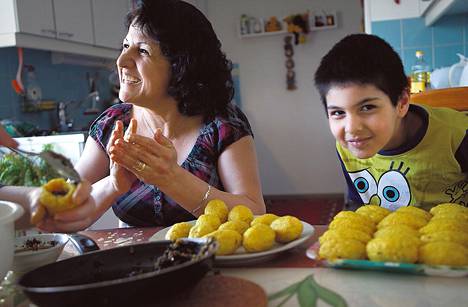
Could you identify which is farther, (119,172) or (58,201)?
(119,172)

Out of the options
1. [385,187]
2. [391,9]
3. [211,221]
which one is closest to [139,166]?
[211,221]

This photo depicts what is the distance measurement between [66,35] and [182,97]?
1.75m

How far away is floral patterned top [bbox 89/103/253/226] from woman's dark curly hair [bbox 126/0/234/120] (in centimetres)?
7

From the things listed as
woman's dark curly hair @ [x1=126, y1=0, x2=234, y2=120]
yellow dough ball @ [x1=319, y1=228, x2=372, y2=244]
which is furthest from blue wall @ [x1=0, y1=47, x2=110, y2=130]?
yellow dough ball @ [x1=319, y1=228, x2=372, y2=244]

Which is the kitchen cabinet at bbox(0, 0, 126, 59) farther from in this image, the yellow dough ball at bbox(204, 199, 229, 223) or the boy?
the yellow dough ball at bbox(204, 199, 229, 223)

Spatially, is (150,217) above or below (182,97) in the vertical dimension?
below

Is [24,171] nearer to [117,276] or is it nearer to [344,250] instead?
[117,276]

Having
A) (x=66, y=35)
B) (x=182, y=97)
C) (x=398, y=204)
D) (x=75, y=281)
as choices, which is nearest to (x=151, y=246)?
(x=75, y=281)

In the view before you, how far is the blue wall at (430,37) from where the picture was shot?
278 cm

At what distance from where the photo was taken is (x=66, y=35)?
110 inches

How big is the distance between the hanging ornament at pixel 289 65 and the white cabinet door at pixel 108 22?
1.56m

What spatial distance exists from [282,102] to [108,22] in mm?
1857

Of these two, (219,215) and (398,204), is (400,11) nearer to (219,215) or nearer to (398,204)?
(398,204)

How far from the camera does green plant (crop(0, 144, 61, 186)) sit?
60cm
